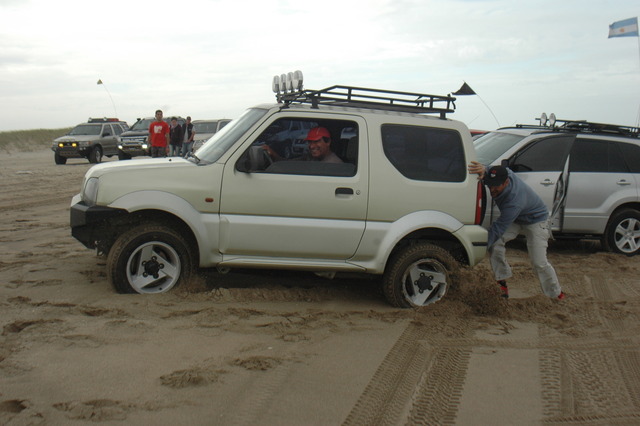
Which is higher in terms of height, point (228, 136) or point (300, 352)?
point (228, 136)

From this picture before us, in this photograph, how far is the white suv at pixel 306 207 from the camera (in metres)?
6.29

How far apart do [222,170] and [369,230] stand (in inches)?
56.7

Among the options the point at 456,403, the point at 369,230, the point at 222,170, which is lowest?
the point at 456,403

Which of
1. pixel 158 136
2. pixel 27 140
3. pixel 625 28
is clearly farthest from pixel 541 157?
pixel 27 140

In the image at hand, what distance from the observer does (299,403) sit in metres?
4.37

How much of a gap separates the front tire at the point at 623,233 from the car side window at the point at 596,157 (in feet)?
2.20

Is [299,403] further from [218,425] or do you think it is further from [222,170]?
[222,170]

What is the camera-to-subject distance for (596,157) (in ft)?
34.1

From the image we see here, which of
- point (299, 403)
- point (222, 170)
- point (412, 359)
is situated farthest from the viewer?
point (222, 170)

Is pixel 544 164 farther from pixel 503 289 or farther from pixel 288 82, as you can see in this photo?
pixel 288 82

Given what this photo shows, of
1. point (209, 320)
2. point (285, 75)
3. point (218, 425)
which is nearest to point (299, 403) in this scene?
point (218, 425)

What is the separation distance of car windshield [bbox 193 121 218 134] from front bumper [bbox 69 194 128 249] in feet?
62.5

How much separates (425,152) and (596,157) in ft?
15.7

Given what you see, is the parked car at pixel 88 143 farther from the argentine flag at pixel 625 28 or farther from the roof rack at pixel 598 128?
the roof rack at pixel 598 128
